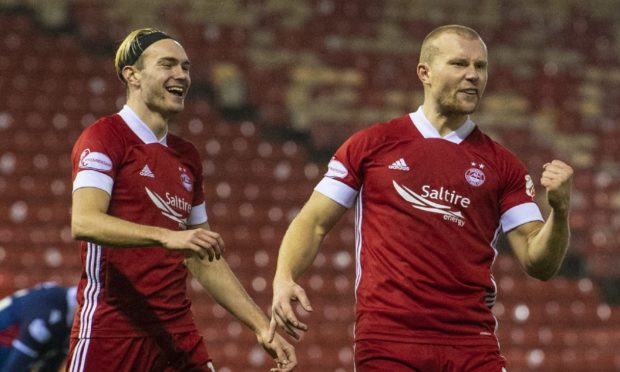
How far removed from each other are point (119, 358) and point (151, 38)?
3.97ft

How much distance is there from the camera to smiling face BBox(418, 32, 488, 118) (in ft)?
12.8

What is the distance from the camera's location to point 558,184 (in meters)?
3.56

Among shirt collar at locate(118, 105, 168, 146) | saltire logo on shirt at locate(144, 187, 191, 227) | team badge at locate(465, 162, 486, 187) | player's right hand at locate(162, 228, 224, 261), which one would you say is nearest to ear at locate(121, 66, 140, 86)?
shirt collar at locate(118, 105, 168, 146)

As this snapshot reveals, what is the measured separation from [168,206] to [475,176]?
1.08m

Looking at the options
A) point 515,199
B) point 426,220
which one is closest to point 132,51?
point 426,220

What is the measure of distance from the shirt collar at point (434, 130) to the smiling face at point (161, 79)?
0.86 m

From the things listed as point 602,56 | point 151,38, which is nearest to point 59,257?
point 151,38

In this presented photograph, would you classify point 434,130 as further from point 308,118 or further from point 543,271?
point 308,118

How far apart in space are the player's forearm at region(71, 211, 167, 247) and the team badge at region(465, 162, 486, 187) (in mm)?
1057

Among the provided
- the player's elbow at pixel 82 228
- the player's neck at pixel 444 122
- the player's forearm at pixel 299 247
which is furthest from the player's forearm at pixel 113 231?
the player's neck at pixel 444 122

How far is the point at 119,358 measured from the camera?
12.6 ft

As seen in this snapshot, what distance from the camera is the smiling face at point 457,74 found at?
153 inches

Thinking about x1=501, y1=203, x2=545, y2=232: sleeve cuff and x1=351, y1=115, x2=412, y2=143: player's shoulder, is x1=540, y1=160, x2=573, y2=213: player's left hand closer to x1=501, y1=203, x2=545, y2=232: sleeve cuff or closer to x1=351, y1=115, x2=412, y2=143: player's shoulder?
x1=501, y1=203, x2=545, y2=232: sleeve cuff

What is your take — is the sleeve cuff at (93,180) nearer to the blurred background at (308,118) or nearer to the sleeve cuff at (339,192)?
the sleeve cuff at (339,192)
